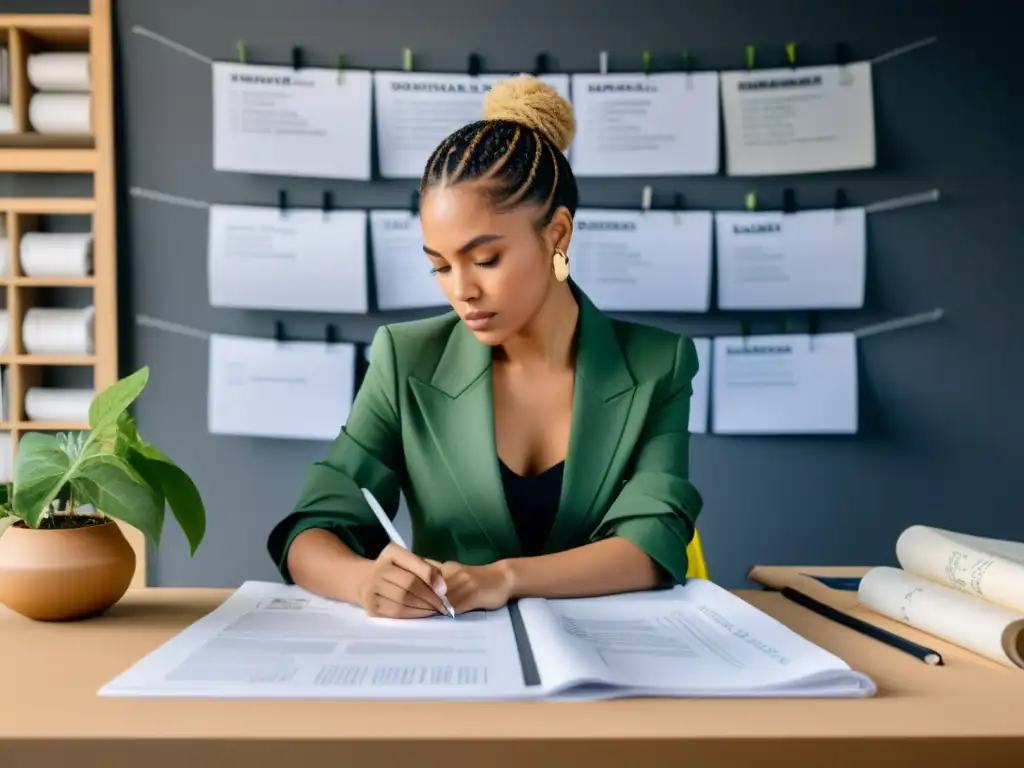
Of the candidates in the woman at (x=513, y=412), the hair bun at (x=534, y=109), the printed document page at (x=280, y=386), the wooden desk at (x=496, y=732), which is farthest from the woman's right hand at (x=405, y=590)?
the printed document page at (x=280, y=386)

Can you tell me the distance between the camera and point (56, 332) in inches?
93.0

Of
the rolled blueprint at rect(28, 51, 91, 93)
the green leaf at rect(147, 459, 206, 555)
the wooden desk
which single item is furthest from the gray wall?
the wooden desk

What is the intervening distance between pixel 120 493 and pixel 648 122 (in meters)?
1.96

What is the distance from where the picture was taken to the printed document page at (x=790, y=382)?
247 cm

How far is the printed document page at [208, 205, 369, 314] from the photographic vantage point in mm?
2453

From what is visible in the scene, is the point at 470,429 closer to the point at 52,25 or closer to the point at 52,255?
the point at 52,255

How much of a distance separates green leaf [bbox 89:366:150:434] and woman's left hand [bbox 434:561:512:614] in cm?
35

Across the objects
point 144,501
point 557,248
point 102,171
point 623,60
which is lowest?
point 144,501

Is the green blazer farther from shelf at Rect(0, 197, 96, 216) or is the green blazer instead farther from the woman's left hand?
shelf at Rect(0, 197, 96, 216)

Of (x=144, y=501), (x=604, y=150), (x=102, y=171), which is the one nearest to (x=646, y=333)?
(x=144, y=501)

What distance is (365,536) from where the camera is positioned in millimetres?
1251

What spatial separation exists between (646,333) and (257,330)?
1.41 meters

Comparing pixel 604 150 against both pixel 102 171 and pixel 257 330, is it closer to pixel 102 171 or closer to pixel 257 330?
pixel 257 330

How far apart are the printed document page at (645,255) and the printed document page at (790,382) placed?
19 cm
